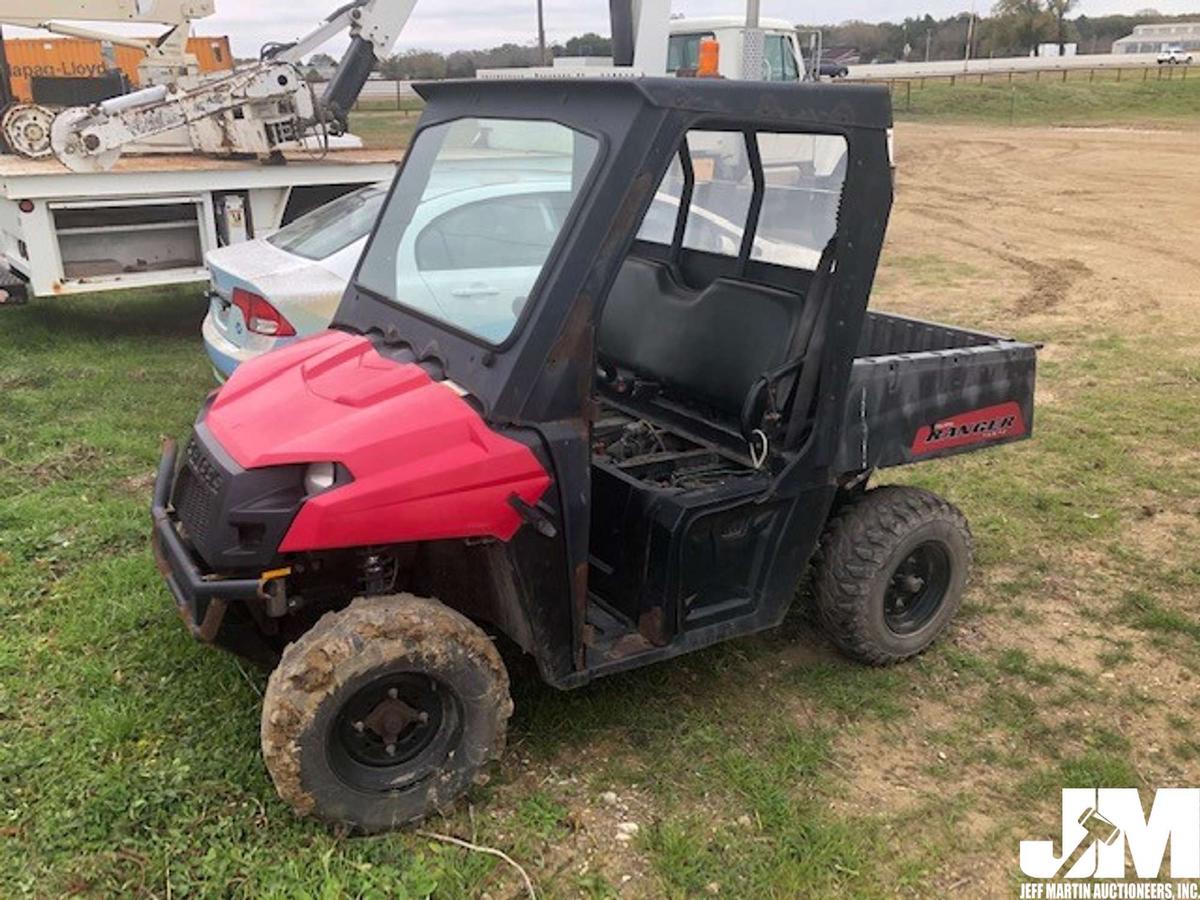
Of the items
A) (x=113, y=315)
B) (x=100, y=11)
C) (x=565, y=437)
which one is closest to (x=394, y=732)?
(x=565, y=437)

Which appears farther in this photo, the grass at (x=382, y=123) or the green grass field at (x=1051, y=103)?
the green grass field at (x=1051, y=103)

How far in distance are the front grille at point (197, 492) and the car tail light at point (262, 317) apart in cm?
234

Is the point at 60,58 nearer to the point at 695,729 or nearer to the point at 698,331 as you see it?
the point at 698,331

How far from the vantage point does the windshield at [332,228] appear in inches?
230

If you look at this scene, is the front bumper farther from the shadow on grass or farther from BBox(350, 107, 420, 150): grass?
BBox(350, 107, 420, 150): grass

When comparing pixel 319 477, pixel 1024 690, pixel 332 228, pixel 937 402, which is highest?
pixel 332 228

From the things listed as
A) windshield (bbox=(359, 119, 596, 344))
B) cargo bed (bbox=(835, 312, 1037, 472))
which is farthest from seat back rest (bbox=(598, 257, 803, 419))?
windshield (bbox=(359, 119, 596, 344))

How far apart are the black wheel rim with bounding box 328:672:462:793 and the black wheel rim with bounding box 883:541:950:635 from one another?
170 cm

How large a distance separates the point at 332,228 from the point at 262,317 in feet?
3.15

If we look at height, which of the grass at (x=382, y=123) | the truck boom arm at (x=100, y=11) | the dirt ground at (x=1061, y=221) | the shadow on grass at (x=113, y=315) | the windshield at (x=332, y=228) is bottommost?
the dirt ground at (x=1061, y=221)

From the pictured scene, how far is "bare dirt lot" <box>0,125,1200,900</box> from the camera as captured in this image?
9.27ft

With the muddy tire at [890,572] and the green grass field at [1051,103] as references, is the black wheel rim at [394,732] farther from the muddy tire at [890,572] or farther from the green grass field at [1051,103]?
the green grass field at [1051,103]

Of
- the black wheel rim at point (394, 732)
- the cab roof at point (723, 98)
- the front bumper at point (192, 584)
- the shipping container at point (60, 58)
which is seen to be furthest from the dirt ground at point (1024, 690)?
the shipping container at point (60, 58)

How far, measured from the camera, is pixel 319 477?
2.69 metres
